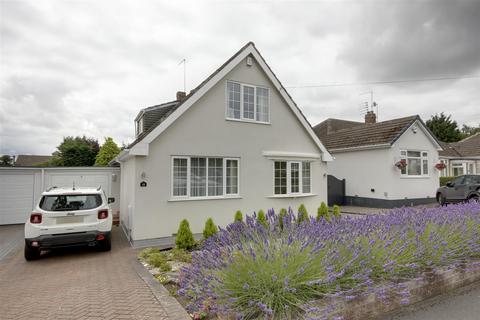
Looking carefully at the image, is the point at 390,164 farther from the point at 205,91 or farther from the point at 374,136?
the point at 205,91

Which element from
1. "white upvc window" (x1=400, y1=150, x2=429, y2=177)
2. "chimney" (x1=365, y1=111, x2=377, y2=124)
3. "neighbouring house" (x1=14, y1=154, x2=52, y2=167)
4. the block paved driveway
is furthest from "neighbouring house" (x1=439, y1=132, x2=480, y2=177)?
"neighbouring house" (x1=14, y1=154, x2=52, y2=167)

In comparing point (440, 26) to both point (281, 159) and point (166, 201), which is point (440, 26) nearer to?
point (281, 159)

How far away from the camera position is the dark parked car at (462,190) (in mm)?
15148

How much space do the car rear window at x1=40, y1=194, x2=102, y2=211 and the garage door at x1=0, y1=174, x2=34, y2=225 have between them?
26.6 feet

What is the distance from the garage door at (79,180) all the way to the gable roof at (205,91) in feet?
14.1

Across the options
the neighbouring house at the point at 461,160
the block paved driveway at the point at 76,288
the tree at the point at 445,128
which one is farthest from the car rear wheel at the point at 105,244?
the tree at the point at 445,128

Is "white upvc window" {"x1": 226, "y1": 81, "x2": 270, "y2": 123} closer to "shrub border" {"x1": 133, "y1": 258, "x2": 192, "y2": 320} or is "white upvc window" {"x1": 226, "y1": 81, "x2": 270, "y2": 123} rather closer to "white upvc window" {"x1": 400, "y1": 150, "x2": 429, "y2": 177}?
"shrub border" {"x1": 133, "y1": 258, "x2": 192, "y2": 320}

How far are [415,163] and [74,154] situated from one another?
114 ft

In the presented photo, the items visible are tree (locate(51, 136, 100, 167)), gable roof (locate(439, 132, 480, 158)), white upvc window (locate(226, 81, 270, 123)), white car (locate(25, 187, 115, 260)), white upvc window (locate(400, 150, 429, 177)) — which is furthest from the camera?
tree (locate(51, 136, 100, 167))

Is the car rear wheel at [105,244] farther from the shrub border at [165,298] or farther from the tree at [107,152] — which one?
→ the tree at [107,152]

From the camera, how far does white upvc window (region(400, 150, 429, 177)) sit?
1730 cm

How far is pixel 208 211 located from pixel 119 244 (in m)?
3.13

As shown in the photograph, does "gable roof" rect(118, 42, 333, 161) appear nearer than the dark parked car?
Yes

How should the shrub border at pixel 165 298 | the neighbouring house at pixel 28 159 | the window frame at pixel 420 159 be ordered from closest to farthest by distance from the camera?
the shrub border at pixel 165 298 → the window frame at pixel 420 159 → the neighbouring house at pixel 28 159
